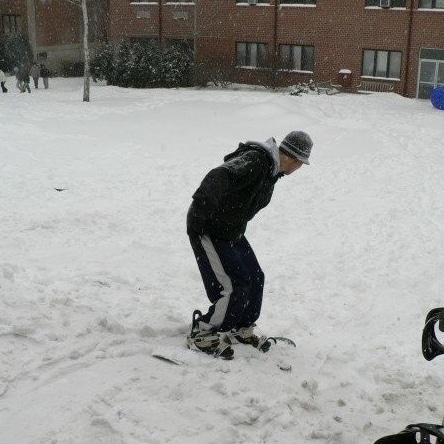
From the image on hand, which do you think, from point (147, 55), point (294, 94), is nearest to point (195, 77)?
point (147, 55)

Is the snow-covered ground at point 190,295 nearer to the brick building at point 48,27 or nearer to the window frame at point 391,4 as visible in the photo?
the window frame at point 391,4

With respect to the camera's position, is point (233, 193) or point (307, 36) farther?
point (307, 36)

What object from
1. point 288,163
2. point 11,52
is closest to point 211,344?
point 288,163

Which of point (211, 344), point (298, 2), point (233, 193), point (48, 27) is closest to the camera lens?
point (233, 193)

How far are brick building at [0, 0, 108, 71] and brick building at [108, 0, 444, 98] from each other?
469 centimetres

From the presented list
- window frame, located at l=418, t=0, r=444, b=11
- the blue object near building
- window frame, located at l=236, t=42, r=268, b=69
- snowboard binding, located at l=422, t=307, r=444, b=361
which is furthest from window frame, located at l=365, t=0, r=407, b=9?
snowboard binding, located at l=422, t=307, r=444, b=361

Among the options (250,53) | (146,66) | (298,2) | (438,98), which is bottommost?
(438,98)

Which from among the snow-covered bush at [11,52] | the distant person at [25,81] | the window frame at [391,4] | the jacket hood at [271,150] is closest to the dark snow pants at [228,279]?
the jacket hood at [271,150]

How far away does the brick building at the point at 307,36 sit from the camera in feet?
87.0

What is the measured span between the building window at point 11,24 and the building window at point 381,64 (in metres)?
21.5

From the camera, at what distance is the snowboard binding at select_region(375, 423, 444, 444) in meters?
2.47

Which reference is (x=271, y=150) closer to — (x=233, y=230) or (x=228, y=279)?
(x=233, y=230)

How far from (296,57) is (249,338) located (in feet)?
87.8

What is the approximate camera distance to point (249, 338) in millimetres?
4738
